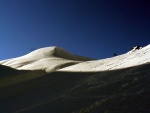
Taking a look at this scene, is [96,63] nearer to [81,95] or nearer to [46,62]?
[46,62]

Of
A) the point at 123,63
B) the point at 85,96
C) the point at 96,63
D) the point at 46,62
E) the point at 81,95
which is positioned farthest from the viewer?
the point at 46,62

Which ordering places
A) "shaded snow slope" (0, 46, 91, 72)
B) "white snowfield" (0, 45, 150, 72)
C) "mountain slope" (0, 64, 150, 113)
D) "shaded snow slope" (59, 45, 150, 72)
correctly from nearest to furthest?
"mountain slope" (0, 64, 150, 113) → "shaded snow slope" (59, 45, 150, 72) → "white snowfield" (0, 45, 150, 72) → "shaded snow slope" (0, 46, 91, 72)

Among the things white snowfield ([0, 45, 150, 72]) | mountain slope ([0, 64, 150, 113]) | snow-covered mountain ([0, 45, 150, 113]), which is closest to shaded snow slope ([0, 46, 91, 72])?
white snowfield ([0, 45, 150, 72])

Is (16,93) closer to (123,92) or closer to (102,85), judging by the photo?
(102,85)

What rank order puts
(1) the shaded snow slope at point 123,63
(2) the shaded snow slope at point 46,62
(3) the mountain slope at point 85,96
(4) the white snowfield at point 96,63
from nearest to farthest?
(3) the mountain slope at point 85,96 → (1) the shaded snow slope at point 123,63 → (4) the white snowfield at point 96,63 → (2) the shaded snow slope at point 46,62

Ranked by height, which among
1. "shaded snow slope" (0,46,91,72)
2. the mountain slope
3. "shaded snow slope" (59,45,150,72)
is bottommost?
the mountain slope

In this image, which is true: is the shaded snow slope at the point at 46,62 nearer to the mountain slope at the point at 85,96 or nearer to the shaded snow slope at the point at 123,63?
the shaded snow slope at the point at 123,63

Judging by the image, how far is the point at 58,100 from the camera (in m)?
14.0

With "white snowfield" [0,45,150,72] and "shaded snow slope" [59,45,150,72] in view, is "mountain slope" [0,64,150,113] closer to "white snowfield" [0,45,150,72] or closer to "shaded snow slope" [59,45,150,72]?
"shaded snow slope" [59,45,150,72]

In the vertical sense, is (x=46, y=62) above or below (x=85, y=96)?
above

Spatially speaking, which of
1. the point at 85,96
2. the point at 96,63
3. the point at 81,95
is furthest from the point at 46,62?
the point at 85,96

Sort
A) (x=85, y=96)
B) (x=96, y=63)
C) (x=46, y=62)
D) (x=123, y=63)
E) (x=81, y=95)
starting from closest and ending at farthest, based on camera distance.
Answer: (x=85, y=96)
(x=81, y=95)
(x=123, y=63)
(x=96, y=63)
(x=46, y=62)

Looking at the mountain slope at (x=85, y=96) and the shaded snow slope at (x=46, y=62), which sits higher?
the shaded snow slope at (x=46, y=62)

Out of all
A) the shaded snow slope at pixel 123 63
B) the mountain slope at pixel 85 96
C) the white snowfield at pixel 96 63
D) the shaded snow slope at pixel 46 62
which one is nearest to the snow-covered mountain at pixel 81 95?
the mountain slope at pixel 85 96
